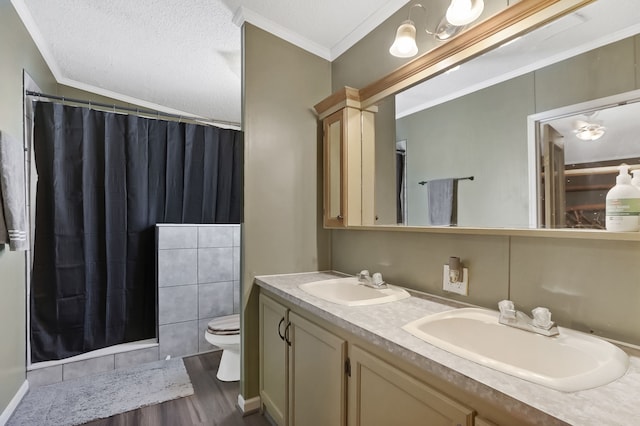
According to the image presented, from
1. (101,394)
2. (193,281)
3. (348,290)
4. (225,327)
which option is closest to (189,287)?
(193,281)

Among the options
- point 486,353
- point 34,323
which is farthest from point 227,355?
point 486,353

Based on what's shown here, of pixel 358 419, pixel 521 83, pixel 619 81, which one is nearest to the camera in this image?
pixel 619 81

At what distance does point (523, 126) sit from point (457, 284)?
0.67m

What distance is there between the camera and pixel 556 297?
1.00 m

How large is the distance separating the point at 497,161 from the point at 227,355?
2.14 m

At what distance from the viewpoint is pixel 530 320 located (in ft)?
3.21

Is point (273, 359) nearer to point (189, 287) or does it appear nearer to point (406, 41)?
point (189, 287)

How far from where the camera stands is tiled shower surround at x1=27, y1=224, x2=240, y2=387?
2.46 metres

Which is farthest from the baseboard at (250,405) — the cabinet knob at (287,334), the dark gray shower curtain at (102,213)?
the dark gray shower curtain at (102,213)

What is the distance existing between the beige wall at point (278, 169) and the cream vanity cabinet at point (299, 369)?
187 mm

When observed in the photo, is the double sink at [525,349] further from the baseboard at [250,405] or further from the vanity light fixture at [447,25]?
the vanity light fixture at [447,25]

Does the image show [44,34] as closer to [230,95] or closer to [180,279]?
[230,95]

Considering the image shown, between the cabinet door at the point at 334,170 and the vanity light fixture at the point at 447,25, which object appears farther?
the cabinet door at the point at 334,170

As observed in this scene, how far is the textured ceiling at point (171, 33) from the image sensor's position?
5.71 feet
